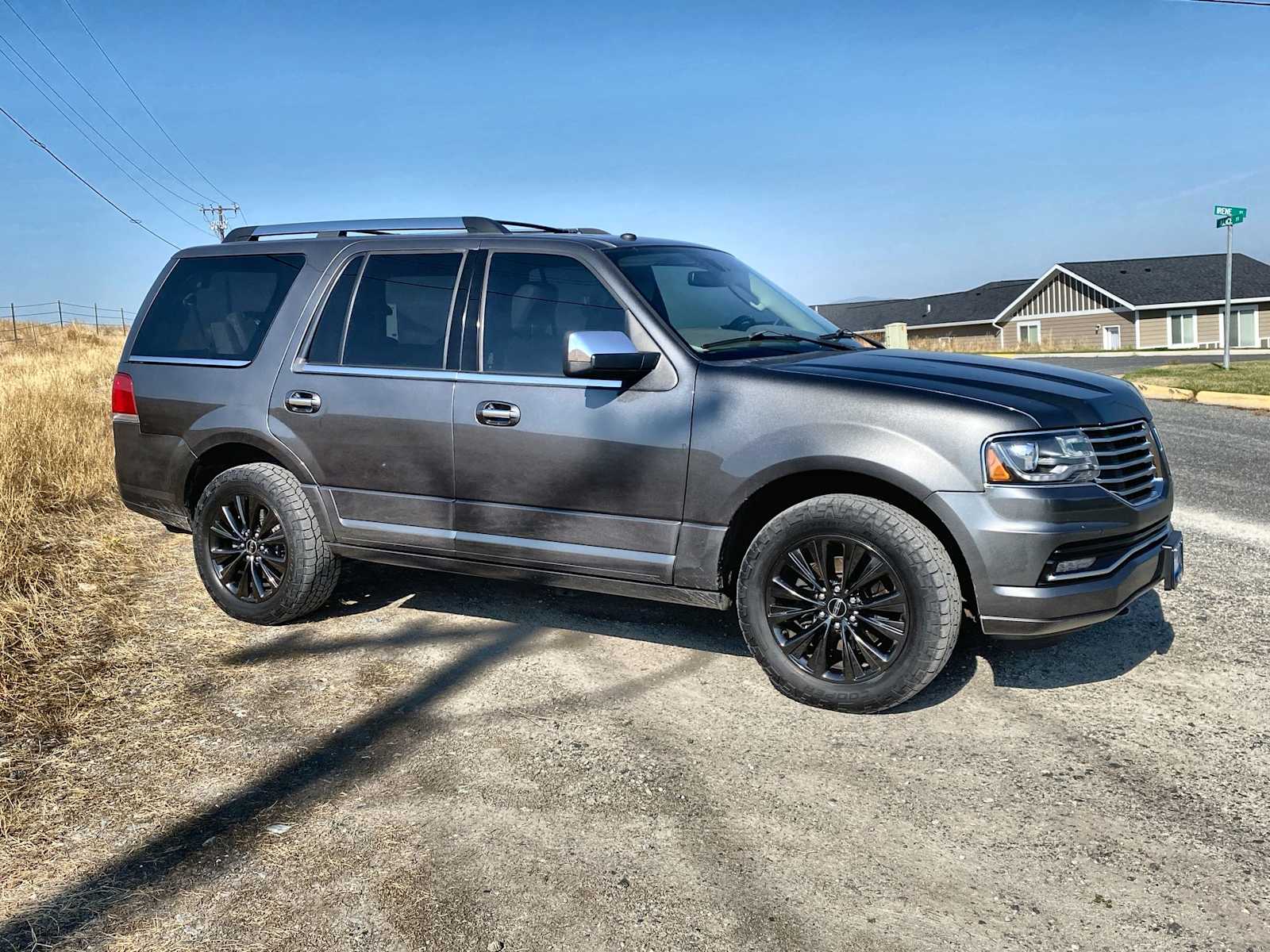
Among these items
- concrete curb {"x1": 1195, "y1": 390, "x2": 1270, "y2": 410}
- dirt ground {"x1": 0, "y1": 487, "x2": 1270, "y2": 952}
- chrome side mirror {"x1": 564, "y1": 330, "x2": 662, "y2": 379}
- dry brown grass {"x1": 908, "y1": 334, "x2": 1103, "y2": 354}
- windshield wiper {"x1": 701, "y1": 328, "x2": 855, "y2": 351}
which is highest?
dry brown grass {"x1": 908, "y1": 334, "x2": 1103, "y2": 354}

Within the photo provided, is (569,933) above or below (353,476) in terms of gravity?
below

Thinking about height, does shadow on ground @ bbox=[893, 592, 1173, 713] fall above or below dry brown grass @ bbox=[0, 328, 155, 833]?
below

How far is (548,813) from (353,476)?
2.35 metres

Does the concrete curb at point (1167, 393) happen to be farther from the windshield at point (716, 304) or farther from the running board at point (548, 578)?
the running board at point (548, 578)

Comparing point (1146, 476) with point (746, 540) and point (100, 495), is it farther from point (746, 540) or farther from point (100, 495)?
point (100, 495)

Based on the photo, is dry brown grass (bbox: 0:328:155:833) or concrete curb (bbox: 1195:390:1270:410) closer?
dry brown grass (bbox: 0:328:155:833)

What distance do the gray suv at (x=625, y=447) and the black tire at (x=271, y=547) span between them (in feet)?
0.05

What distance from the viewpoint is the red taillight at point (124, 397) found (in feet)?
18.7

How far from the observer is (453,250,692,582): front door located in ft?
14.1

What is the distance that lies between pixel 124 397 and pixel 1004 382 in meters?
4.70

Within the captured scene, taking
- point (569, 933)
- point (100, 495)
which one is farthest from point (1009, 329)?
point (569, 933)

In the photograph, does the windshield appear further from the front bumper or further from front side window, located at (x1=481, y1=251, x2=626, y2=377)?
the front bumper

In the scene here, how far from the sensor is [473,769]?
11.8 ft

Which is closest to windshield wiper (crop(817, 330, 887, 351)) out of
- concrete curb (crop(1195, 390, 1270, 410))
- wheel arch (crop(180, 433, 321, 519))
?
wheel arch (crop(180, 433, 321, 519))
